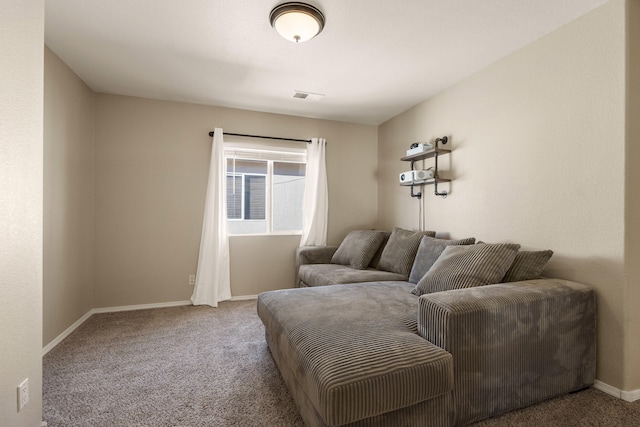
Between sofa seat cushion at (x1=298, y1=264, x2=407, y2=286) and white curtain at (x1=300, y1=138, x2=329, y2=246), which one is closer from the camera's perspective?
sofa seat cushion at (x1=298, y1=264, x2=407, y2=286)

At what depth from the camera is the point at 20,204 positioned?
129 centimetres

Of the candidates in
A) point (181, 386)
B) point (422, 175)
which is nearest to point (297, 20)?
point (422, 175)

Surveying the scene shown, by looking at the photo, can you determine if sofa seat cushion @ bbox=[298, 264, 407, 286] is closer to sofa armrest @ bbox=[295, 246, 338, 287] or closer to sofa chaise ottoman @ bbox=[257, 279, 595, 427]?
sofa armrest @ bbox=[295, 246, 338, 287]

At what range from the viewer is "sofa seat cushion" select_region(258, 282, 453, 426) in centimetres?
119

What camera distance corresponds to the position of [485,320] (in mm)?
1559

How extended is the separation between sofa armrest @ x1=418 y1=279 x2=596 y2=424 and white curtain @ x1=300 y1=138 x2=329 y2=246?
2.53 meters

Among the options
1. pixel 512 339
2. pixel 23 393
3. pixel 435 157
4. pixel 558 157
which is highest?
pixel 435 157

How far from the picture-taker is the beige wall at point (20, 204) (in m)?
1.18

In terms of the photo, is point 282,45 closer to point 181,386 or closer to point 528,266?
point 528,266

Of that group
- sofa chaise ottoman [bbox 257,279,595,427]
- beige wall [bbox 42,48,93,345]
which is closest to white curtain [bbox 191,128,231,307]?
beige wall [bbox 42,48,93,345]

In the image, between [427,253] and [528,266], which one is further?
[427,253]

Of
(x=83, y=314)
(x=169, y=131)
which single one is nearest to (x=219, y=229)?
(x=169, y=131)

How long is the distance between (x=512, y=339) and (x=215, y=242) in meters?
3.09

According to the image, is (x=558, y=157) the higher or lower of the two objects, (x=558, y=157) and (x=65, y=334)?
the higher
